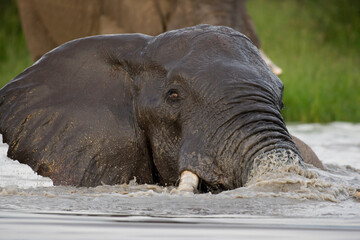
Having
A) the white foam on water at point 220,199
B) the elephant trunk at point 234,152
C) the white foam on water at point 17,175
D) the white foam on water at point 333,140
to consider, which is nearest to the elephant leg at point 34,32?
the white foam on water at point 333,140

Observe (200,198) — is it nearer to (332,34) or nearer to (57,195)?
(57,195)

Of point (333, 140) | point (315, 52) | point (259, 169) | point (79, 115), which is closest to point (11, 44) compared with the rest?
point (315, 52)

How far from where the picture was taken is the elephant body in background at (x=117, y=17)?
8.44 m

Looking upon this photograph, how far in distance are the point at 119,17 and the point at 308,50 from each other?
7233 millimetres

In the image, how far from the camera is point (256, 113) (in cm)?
439

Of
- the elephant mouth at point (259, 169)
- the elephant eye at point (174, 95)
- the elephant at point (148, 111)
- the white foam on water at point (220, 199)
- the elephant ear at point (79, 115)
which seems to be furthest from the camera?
the elephant ear at point (79, 115)

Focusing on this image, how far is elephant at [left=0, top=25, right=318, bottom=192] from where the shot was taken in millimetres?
4352

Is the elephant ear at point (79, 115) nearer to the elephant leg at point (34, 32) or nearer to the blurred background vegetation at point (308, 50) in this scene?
the elephant leg at point (34, 32)

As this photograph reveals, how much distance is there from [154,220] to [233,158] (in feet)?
2.56

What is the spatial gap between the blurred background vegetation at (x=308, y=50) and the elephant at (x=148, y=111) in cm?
674

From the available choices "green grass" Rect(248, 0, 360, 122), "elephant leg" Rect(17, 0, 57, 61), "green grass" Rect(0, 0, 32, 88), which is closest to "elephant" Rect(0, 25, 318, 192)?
"elephant leg" Rect(17, 0, 57, 61)

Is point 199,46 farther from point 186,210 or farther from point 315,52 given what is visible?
point 315,52

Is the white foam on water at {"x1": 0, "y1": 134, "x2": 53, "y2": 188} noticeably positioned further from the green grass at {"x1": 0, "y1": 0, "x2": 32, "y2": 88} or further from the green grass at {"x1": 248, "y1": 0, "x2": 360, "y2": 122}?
the green grass at {"x1": 0, "y1": 0, "x2": 32, "y2": 88}

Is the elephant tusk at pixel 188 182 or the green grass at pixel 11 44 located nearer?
the elephant tusk at pixel 188 182
